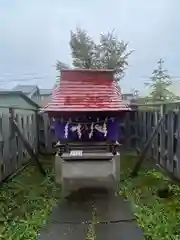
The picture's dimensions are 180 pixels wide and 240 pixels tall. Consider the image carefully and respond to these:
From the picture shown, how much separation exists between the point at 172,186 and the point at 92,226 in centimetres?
216

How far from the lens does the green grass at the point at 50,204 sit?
13.0ft

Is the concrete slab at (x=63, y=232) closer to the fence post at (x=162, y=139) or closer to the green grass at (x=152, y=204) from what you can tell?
the green grass at (x=152, y=204)

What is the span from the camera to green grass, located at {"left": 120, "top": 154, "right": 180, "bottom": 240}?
3929mm

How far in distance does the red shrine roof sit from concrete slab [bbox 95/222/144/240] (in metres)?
2.26

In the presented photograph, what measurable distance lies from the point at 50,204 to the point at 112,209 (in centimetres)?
93

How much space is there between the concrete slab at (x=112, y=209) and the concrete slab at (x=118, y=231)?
0.67 feet

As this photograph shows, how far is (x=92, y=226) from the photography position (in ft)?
13.6

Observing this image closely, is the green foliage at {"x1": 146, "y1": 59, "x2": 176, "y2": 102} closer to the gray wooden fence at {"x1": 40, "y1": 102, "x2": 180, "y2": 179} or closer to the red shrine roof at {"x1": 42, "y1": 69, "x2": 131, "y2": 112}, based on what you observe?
the gray wooden fence at {"x1": 40, "y1": 102, "x2": 180, "y2": 179}

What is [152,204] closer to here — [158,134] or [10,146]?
[158,134]

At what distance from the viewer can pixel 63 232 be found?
4000 mm

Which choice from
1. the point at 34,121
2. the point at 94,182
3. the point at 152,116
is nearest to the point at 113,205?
the point at 94,182

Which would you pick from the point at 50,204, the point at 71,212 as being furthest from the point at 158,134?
the point at 71,212

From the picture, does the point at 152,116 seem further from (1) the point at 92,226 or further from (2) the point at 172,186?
(1) the point at 92,226

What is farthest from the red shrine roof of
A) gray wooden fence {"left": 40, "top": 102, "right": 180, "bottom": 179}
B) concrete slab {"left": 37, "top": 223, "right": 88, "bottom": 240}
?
concrete slab {"left": 37, "top": 223, "right": 88, "bottom": 240}
